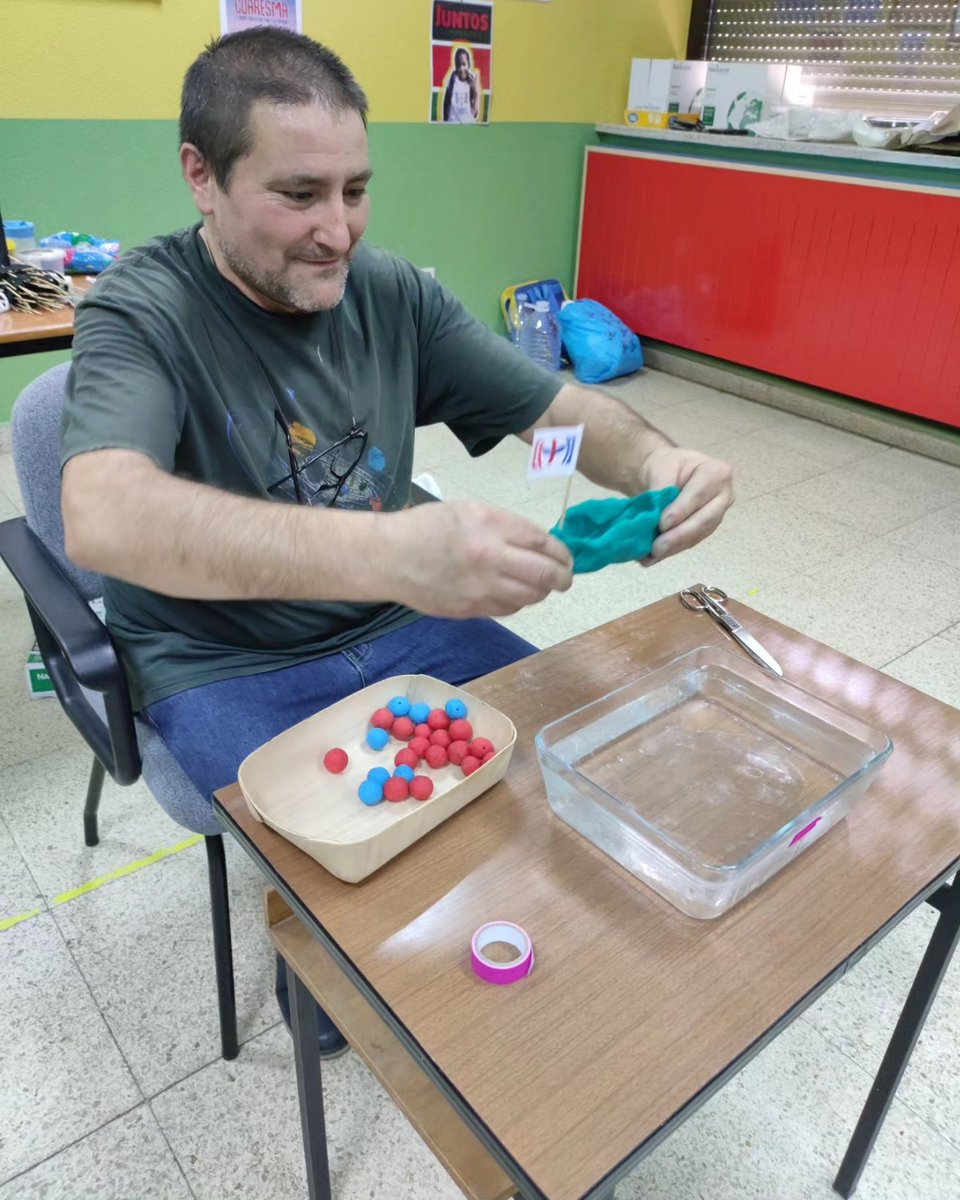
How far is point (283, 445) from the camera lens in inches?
49.5

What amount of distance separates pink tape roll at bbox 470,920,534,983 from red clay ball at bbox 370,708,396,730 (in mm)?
269

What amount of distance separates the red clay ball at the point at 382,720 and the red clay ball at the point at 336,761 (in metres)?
0.06

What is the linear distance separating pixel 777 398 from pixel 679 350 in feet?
1.99

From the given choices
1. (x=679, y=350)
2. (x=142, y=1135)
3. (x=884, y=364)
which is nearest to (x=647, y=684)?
(x=142, y=1135)

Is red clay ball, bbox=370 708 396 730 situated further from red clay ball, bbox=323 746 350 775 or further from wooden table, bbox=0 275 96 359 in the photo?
wooden table, bbox=0 275 96 359

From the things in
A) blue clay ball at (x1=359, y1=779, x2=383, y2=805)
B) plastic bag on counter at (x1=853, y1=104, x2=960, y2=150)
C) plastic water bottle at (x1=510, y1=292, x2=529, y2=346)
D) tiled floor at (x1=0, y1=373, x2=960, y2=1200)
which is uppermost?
plastic bag on counter at (x1=853, y1=104, x2=960, y2=150)

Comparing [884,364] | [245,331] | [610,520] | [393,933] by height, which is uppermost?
[245,331]

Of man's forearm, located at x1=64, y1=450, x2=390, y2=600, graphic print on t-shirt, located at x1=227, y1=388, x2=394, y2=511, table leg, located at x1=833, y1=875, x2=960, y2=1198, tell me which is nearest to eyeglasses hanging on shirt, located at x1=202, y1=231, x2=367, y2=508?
graphic print on t-shirt, located at x1=227, y1=388, x2=394, y2=511

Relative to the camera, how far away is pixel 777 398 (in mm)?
4043

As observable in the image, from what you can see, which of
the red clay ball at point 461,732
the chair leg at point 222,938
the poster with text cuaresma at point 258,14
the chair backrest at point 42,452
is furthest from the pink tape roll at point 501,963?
the poster with text cuaresma at point 258,14

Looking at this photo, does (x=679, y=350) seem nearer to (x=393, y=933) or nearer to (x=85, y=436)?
(x=85, y=436)

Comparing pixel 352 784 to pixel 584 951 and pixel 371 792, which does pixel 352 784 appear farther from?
pixel 584 951

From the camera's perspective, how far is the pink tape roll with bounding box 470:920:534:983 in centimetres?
71

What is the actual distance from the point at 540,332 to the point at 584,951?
388 centimetres
